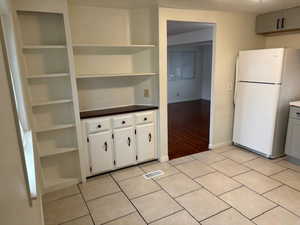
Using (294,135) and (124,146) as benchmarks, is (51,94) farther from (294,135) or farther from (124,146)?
(294,135)

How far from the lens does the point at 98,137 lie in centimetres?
296

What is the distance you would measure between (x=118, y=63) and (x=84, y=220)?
2227 mm

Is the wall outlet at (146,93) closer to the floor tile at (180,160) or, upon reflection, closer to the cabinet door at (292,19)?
the floor tile at (180,160)

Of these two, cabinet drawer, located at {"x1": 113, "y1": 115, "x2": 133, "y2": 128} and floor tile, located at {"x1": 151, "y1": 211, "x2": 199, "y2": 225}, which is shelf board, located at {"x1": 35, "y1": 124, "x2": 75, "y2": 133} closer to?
cabinet drawer, located at {"x1": 113, "y1": 115, "x2": 133, "y2": 128}

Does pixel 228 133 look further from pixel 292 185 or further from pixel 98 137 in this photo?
pixel 98 137

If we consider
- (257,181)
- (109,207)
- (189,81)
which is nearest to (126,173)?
(109,207)

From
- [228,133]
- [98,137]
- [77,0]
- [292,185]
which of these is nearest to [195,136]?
[228,133]

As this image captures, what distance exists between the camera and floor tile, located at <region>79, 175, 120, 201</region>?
265 centimetres

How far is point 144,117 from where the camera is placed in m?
3.24

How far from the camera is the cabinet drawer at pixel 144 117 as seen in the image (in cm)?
319

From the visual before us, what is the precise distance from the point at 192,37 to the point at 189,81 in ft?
10.1

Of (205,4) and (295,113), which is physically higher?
(205,4)

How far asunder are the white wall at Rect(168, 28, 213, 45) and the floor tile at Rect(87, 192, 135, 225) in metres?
4.10

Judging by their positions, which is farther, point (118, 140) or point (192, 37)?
point (192, 37)
